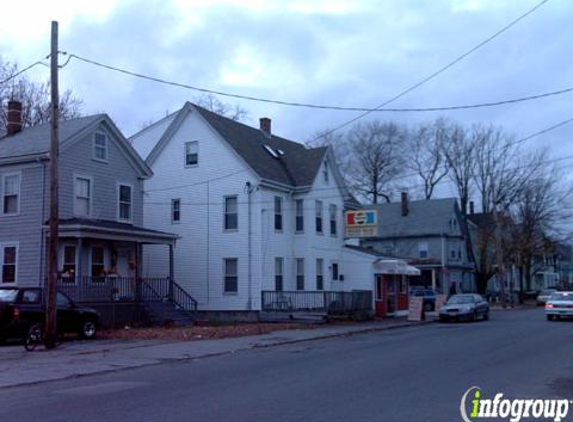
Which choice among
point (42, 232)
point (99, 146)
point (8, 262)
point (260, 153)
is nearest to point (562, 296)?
point (260, 153)

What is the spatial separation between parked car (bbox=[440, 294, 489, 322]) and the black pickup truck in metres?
17.9

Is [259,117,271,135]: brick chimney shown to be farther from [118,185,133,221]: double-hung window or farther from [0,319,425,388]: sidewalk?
[0,319,425,388]: sidewalk

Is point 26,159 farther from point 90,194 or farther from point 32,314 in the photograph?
point 32,314

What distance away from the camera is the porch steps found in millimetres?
27969

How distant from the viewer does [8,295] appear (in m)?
20.4

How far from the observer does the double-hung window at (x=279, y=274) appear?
3406 centimetres

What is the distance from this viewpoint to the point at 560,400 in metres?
10.2

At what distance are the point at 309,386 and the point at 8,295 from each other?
480 inches

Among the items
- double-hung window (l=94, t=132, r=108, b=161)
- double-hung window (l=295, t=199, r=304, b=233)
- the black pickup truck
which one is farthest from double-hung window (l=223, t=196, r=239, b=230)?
the black pickup truck

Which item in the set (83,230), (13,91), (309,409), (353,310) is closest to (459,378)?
(309,409)

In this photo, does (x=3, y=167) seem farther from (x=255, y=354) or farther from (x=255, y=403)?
(x=255, y=403)

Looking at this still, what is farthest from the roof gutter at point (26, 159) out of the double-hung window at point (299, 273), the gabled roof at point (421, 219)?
the gabled roof at point (421, 219)

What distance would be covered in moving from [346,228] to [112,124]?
45.5 ft

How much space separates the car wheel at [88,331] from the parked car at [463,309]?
1781 centimetres
